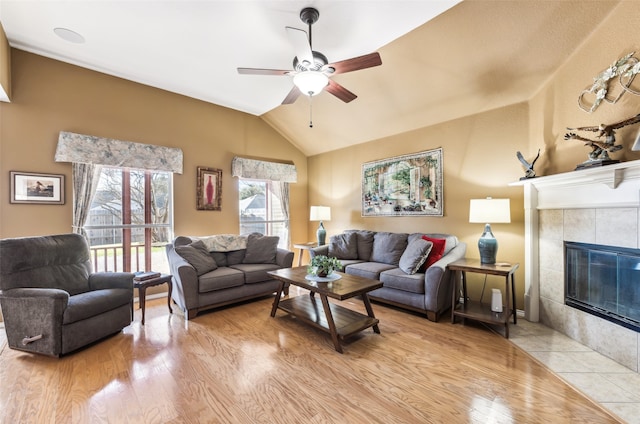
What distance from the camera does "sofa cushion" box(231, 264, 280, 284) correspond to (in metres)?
3.70

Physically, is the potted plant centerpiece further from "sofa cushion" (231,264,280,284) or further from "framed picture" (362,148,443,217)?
"framed picture" (362,148,443,217)

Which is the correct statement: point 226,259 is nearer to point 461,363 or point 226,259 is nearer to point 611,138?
point 461,363

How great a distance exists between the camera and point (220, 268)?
3799 mm

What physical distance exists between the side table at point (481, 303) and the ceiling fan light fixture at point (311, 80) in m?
2.32

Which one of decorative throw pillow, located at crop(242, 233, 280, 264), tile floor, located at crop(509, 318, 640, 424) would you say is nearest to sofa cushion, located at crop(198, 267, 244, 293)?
decorative throw pillow, located at crop(242, 233, 280, 264)

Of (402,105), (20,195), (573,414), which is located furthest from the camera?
(402,105)

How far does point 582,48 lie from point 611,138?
942 mm

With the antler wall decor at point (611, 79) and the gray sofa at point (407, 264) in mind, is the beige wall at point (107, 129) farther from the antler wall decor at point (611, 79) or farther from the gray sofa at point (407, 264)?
the antler wall decor at point (611, 79)

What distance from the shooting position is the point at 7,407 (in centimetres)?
177

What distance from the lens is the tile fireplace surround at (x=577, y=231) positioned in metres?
2.14

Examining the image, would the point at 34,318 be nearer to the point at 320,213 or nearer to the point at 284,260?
the point at 284,260

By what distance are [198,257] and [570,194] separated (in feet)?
13.6

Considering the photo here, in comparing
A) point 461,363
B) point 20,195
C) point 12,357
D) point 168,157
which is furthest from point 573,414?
point 20,195

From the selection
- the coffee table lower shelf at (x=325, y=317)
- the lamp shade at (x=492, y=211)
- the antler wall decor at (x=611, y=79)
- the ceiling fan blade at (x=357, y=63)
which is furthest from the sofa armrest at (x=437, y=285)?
the ceiling fan blade at (x=357, y=63)
